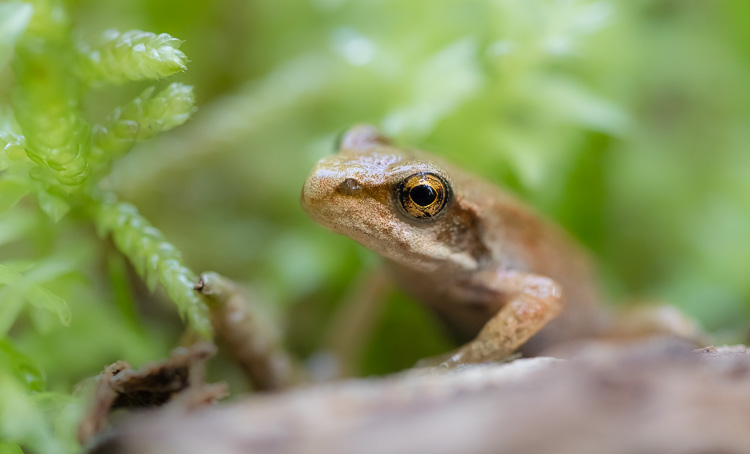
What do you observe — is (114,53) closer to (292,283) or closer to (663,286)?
(292,283)

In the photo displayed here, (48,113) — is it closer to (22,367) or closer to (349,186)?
(22,367)

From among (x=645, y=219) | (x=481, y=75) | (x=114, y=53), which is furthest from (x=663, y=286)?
(x=114, y=53)

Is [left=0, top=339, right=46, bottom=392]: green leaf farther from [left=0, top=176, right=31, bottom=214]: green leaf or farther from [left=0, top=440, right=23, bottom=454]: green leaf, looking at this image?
[left=0, top=176, right=31, bottom=214]: green leaf

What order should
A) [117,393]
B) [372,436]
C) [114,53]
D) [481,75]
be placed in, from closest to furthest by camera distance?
1. [372,436]
2. [117,393]
3. [114,53]
4. [481,75]

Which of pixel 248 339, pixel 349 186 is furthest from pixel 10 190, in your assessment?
pixel 349 186

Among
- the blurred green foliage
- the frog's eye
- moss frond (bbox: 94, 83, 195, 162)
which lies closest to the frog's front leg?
the frog's eye

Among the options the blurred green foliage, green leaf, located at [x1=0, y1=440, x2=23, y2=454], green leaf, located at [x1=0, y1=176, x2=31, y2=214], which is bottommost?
green leaf, located at [x1=0, y1=440, x2=23, y2=454]
